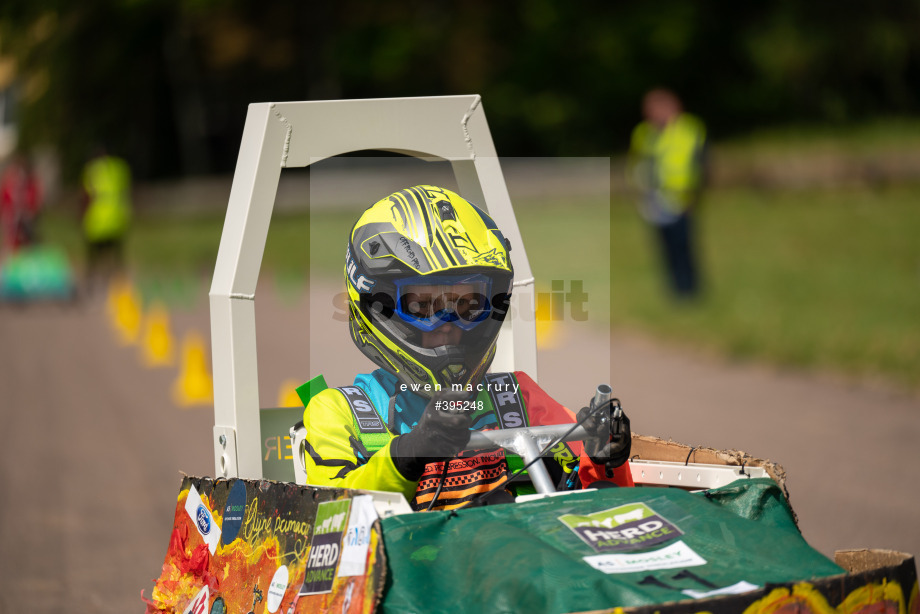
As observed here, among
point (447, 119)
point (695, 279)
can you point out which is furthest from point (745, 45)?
point (447, 119)

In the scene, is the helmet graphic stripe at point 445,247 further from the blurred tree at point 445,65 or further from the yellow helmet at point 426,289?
the blurred tree at point 445,65

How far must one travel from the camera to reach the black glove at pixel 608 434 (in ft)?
10.2

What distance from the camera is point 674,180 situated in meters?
14.5

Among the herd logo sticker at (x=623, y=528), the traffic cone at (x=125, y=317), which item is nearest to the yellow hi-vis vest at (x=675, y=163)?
the traffic cone at (x=125, y=317)

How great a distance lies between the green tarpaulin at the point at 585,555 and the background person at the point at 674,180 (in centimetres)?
1185

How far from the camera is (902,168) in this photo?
22.0m

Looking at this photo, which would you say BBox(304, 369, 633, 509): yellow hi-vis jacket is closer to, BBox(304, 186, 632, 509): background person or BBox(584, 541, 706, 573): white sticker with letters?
BBox(304, 186, 632, 509): background person

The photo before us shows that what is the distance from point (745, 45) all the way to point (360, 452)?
3552 cm

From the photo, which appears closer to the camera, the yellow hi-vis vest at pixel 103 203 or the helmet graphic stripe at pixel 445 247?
the helmet graphic stripe at pixel 445 247

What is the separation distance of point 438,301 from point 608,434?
2.10ft

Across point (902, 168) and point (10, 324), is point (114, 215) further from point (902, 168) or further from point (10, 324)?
point (902, 168)

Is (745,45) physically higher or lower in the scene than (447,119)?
higher

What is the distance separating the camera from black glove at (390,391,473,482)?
2.83 metres

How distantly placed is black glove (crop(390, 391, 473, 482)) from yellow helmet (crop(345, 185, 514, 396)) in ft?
1.37
